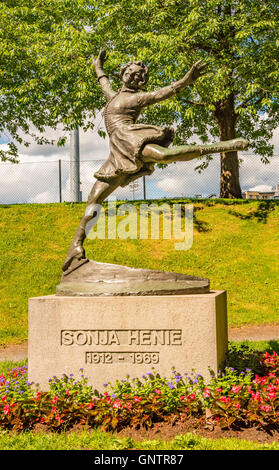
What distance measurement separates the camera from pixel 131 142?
5.26 m

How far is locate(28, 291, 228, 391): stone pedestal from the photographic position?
4.66 metres

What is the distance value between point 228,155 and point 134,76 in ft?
38.5

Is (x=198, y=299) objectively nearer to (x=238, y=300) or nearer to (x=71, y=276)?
(x=71, y=276)

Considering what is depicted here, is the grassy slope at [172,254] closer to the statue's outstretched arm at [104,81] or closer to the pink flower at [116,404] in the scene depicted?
the pink flower at [116,404]

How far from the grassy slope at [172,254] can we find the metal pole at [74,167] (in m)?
1.57

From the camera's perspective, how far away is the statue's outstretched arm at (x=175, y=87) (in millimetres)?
5125

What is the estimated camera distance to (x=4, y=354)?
7.76 metres

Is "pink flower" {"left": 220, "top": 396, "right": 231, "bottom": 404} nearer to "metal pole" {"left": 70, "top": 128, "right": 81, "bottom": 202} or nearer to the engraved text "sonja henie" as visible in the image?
the engraved text "sonja henie"

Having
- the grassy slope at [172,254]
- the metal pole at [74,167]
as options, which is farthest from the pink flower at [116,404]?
the metal pole at [74,167]

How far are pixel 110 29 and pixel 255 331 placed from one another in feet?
35.6

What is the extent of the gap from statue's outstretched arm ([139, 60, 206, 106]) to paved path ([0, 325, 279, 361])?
4672 millimetres

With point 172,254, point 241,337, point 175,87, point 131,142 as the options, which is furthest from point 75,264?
point 172,254

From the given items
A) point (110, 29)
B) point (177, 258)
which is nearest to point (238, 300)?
point (177, 258)

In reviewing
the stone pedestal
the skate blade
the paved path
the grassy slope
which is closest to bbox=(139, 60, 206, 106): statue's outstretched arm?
the skate blade
